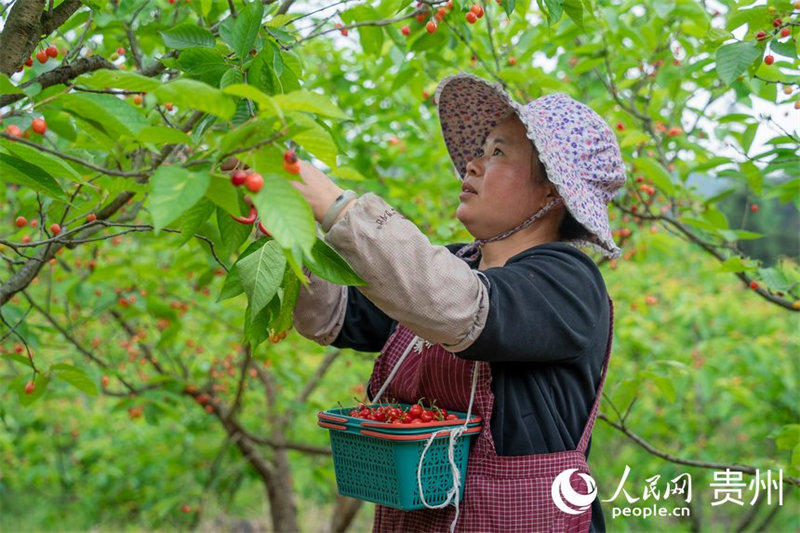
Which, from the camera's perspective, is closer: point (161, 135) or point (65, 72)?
point (161, 135)

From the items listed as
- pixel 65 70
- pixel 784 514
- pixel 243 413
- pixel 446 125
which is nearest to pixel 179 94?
pixel 65 70

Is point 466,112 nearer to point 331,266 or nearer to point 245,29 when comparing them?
point 245,29

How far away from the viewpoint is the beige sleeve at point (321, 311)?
1.92 meters

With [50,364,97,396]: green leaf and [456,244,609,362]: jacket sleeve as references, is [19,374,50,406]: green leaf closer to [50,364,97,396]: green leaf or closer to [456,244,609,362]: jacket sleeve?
[50,364,97,396]: green leaf

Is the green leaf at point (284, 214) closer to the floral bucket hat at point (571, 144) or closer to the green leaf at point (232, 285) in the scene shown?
the green leaf at point (232, 285)

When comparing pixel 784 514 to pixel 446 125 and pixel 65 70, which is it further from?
pixel 65 70

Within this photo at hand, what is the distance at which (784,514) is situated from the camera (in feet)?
21.5

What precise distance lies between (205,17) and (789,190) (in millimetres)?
2048

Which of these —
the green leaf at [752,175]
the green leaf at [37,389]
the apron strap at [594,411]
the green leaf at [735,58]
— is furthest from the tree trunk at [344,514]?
the green leaf at [735,58]

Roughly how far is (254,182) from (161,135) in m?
0.18

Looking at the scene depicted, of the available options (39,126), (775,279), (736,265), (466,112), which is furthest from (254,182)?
(775,279)

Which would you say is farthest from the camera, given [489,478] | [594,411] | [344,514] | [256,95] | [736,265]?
[344,514]

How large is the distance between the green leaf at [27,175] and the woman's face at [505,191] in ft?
2.86

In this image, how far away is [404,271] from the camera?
1.40 m
